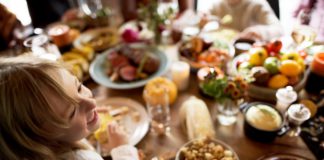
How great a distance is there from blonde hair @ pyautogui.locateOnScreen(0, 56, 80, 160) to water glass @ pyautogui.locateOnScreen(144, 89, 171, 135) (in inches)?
16.8

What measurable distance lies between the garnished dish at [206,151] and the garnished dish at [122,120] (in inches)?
7.9

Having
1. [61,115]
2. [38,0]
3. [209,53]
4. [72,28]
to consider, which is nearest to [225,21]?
[209,53]

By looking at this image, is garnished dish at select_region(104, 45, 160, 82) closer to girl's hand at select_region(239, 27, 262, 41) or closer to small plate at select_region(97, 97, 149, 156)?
small plate at select_region(97, 97, 149, 156)

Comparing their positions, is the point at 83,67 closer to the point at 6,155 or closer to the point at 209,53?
the point at 209,53

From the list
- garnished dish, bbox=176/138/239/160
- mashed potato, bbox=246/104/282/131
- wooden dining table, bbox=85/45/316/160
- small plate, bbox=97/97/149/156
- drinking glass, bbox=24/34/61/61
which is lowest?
wooden dining table, bbox=85/45/316/160

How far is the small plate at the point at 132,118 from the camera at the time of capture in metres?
1.05

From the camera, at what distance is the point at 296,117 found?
944mm

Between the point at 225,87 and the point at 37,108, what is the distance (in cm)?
60

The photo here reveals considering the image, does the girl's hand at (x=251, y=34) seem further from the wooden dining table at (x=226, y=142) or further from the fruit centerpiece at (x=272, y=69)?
the wooden dining table at (x=226, y=142)

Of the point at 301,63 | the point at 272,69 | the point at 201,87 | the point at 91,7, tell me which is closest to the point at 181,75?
the point at 201,87

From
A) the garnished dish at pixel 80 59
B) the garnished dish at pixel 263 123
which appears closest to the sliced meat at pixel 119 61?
the garnished dish at pixel 80 59

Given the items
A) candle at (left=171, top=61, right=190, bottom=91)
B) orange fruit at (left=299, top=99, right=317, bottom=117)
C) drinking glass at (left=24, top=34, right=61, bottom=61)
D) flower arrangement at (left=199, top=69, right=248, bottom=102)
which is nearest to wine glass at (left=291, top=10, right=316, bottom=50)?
orange fruit at (left=299, top=99, right=317, bottom=117)

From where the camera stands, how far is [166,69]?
4.37ft

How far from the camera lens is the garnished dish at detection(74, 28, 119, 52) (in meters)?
1.55
